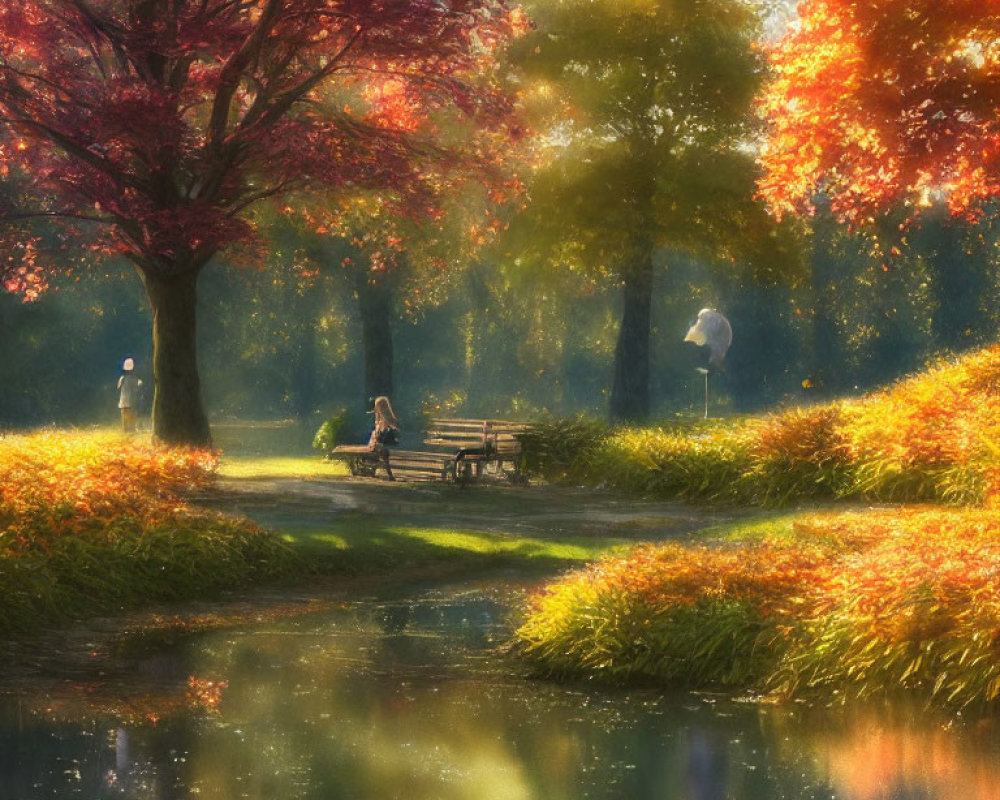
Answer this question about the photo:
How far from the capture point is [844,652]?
28.7 ft

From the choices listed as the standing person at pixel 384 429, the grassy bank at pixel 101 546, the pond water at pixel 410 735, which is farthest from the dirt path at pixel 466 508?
the pond water at pixel 410 735

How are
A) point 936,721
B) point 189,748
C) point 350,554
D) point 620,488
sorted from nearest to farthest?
point 189,748, point 936,721, point 350,554, point 620,488

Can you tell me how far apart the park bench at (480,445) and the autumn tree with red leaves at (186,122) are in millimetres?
3842

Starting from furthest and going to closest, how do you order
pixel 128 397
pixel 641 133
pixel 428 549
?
pixel 128 397, pixel 641 133, pixel 428 549

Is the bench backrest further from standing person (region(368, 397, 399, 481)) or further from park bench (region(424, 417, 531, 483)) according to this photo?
standing person (region(368, 397, 399, 481))

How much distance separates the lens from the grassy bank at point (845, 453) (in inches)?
649

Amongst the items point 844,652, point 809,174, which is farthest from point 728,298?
point 844,652

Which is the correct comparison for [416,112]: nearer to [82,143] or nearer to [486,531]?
[82,143]

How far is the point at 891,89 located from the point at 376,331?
46.1 ft

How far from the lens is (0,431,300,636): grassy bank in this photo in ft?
36.6

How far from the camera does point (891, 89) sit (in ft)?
65.6

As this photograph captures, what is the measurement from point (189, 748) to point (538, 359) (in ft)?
149

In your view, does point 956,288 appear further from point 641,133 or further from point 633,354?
point 641,133

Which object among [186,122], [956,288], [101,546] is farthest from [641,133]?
[956,288]
